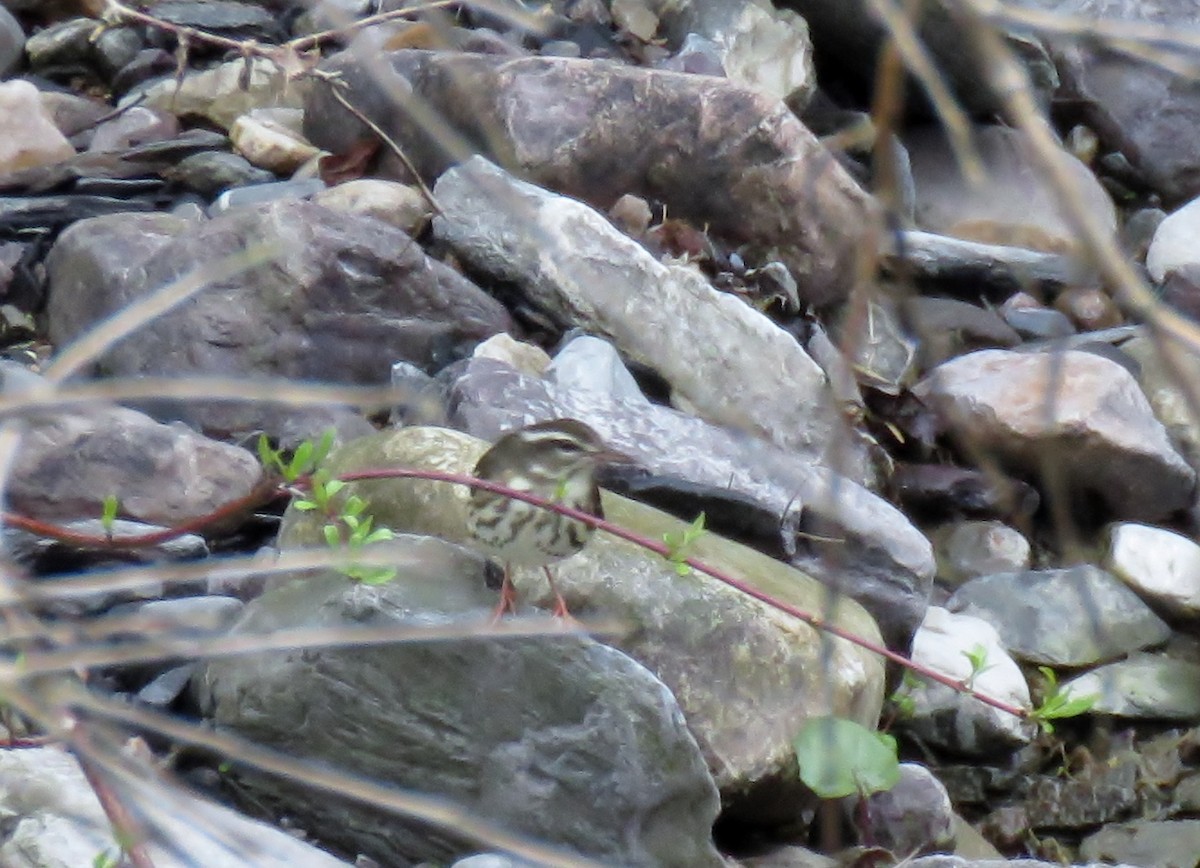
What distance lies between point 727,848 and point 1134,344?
156 inches

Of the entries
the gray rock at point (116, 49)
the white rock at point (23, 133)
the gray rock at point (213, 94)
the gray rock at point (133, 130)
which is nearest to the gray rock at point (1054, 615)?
the gray rock at point (213, 94)

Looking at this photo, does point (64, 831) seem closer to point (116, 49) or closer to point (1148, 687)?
point (1148, 687)

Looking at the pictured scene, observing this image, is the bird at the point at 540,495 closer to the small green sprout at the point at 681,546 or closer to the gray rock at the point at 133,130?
the small green sprout at the point at 681,546

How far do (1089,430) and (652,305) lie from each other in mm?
1795

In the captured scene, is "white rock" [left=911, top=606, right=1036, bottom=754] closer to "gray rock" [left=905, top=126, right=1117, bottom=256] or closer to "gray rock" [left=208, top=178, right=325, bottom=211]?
"gray rock" [left=905, top=126, right=1117, bottom=256]

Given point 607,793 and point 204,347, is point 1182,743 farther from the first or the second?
point 204,347

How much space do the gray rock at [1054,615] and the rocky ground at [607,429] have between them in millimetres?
18

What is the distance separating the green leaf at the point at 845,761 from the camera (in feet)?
15.3

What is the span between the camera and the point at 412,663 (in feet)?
14.3

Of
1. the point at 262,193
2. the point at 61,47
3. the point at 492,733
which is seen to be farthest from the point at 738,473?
the point at 61,47

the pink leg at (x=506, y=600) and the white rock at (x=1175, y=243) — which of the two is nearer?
the pink leg at (x=506, y=600)

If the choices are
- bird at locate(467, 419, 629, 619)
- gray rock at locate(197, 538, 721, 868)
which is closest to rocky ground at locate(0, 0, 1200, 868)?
gray rock at locate(197, 538, 721, 868)

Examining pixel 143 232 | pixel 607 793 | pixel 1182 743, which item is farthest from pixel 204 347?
pixel 1182 743

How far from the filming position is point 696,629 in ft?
16.1
